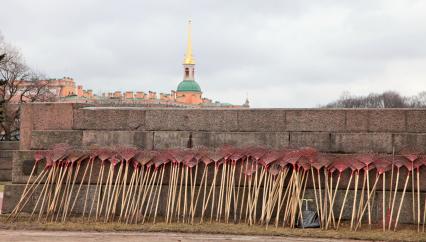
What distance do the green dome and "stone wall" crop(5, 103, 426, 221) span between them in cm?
11269

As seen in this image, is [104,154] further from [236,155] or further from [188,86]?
[188,86]

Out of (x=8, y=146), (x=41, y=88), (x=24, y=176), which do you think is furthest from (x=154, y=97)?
(x=24, y=176)

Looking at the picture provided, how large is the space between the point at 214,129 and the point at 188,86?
114 m

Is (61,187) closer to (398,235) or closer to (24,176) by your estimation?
(24,176)

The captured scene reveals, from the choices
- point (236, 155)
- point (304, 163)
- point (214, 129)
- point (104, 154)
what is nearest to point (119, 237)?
point (104, 154)

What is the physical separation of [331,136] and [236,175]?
1839 millimetres

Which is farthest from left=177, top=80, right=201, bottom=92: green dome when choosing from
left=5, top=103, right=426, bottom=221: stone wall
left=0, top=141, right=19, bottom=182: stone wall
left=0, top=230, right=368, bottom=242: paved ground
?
left=0, top=230, right=368, bottom=242: paved ground

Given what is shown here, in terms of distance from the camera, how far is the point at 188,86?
126m

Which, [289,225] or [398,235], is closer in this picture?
[398,235]

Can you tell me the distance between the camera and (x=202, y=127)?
12227 mm

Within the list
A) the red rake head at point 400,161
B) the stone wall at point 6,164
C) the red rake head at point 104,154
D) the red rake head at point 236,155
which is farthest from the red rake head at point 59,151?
the stone wall at point 6,164

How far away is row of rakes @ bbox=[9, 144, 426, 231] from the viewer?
11000 mm

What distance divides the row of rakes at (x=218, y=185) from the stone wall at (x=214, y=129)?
35 centimetres

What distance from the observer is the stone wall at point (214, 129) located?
11500 mm
